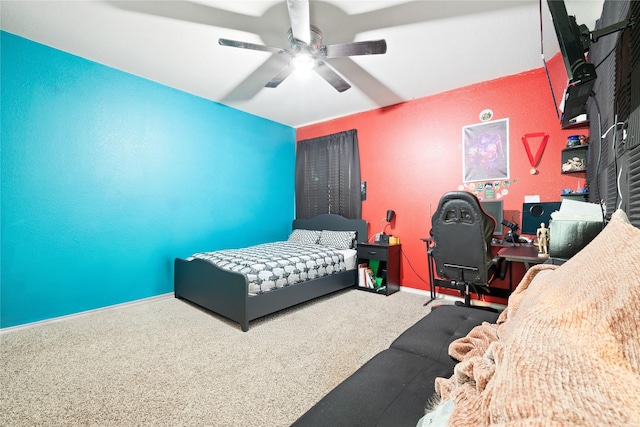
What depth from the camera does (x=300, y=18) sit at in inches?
74.0

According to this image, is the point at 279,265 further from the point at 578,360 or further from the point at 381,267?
the point at 578,360

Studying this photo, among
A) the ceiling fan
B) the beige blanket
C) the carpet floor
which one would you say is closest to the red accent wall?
the carpet floor

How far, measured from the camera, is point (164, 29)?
2348 millimetres

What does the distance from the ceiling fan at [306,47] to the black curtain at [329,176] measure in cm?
164

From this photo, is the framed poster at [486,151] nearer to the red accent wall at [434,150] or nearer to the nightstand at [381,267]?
the red accent wall at [434,150]

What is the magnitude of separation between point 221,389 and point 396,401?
1210mm

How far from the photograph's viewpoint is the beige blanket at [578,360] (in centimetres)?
38

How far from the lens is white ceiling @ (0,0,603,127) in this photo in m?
2.10

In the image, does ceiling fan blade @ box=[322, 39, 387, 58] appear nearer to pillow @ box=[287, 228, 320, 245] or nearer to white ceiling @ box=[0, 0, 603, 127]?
white ceiling @ box=[0, 0, 603, 127]

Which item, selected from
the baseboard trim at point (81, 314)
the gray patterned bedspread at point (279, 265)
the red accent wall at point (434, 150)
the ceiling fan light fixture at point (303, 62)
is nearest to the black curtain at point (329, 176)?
the red accent wall at point (434, 150)

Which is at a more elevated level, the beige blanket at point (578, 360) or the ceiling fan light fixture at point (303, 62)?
the ceiling fan light fixture at point (303, 62)

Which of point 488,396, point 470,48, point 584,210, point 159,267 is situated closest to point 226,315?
point 159,267

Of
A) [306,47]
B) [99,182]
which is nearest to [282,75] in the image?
[306,47]

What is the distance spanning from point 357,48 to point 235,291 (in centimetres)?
233
